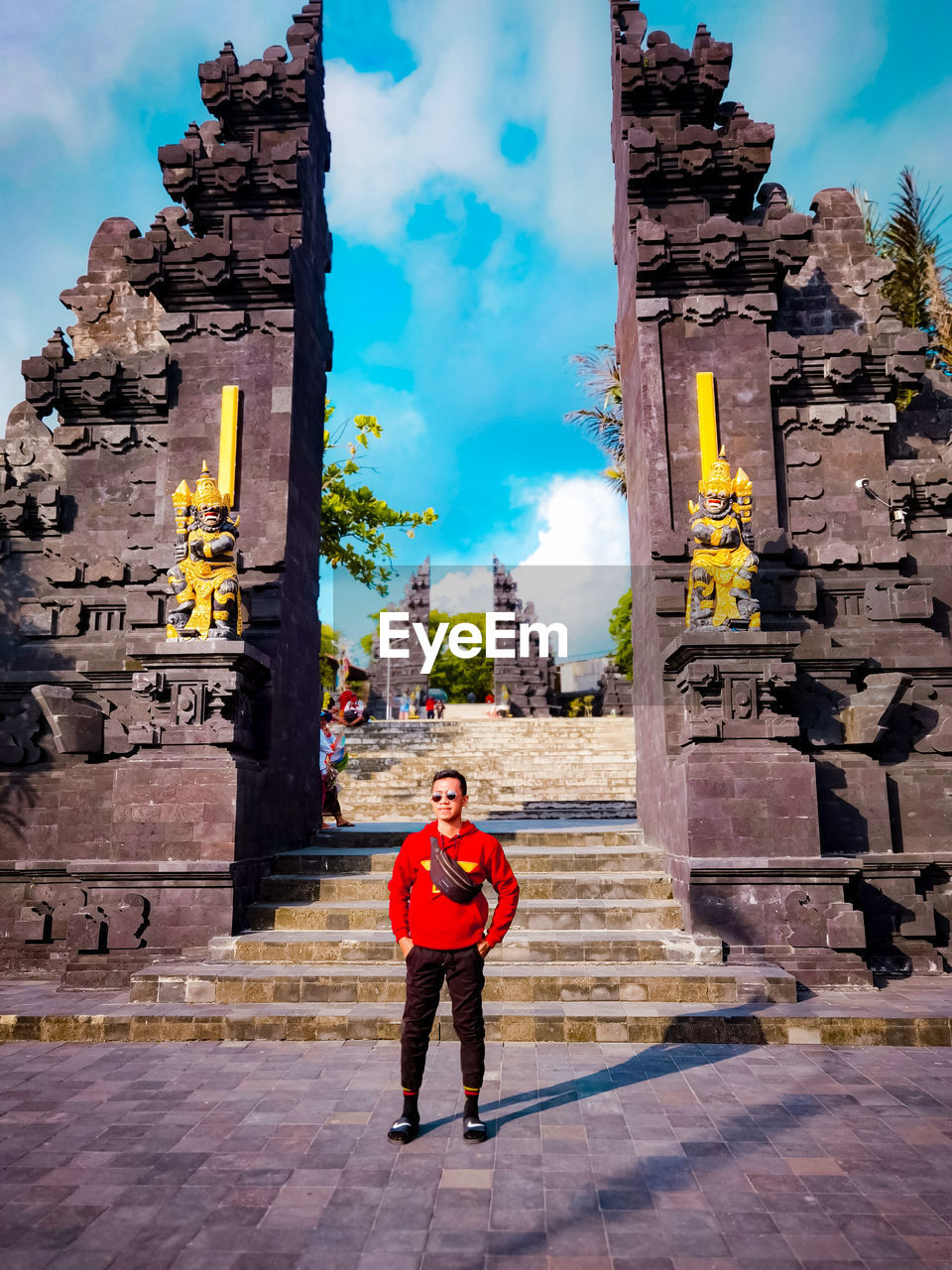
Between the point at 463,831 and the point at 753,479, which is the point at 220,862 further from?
the point at 753,479

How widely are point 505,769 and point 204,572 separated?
12.2 metres

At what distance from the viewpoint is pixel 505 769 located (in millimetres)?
19875

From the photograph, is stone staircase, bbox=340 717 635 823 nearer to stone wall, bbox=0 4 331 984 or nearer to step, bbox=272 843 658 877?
step, bbox=272 843 658 877

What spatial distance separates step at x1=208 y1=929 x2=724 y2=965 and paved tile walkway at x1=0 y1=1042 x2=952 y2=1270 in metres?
1.24

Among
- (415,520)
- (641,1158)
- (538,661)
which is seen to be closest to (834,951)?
Result: (641,1158)

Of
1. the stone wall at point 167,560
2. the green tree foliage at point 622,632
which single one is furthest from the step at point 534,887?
the green tree foliage at point 622,632

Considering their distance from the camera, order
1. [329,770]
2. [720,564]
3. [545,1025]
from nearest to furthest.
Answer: [545,1025] < [720,564] < [329,770]

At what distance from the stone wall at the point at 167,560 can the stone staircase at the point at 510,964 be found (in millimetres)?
648

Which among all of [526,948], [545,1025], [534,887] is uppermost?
[534,887]

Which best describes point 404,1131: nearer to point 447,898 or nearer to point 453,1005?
point 453,1005

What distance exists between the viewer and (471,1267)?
3.39m

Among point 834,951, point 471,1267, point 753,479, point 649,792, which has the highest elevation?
point 753,479

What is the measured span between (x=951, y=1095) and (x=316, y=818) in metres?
7.61

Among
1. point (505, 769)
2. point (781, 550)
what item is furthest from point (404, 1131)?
point (505, 769)
